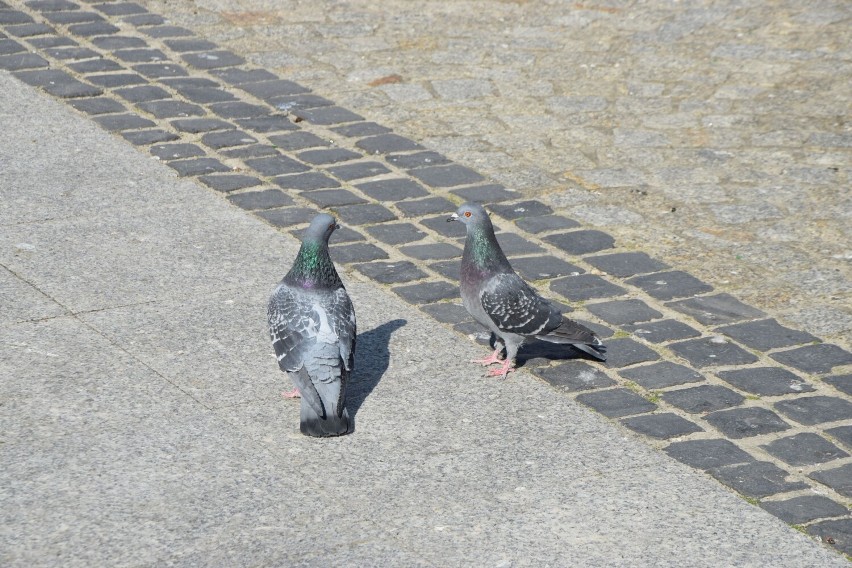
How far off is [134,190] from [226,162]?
0.77 meters

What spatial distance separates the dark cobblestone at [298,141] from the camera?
885 cm

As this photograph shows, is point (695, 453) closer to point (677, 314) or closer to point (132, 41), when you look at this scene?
point (677, 314)

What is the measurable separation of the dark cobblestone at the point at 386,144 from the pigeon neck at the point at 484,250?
288 centimetres

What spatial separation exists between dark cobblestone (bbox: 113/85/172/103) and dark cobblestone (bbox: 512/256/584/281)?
142 inches

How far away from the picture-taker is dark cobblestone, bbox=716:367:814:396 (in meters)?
6.11

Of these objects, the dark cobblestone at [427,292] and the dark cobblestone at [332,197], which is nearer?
the dark cobblestone at [427,292]

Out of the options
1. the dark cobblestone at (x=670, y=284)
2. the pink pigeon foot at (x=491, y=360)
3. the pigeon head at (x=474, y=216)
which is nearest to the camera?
the pigeon head at (x=474, y=216)

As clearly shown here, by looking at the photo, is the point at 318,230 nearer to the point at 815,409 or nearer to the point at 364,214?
the point at 364,214

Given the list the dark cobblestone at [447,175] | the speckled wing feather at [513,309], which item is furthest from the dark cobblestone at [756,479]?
the dark cobblestone at [447,175]

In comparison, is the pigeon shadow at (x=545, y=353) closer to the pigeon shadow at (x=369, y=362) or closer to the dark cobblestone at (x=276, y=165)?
the pigeon shadow at (x=369, y=362)

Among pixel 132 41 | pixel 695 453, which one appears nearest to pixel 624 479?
pixel 695 453

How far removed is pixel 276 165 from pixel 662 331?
3.20m

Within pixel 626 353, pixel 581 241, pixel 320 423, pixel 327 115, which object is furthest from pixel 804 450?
pixel 327 115

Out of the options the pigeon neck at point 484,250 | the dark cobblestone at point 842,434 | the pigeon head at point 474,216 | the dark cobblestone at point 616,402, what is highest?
the pigeon head at point 474,216
